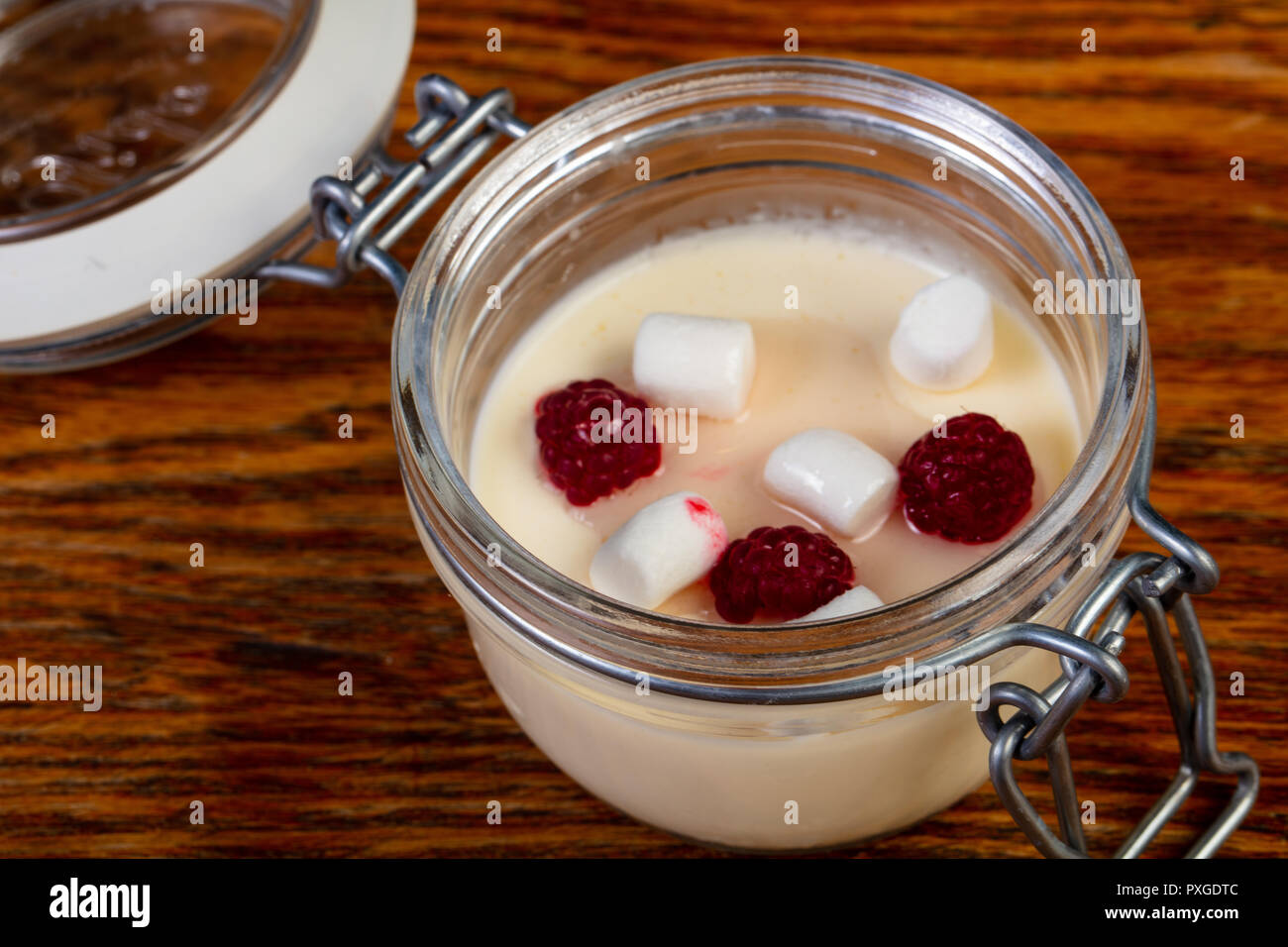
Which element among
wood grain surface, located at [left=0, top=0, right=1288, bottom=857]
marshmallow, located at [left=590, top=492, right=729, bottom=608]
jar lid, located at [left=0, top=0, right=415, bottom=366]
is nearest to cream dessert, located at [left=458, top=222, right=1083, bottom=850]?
marshmallow, located at [left=590, top=492, right=729, bottom=608]

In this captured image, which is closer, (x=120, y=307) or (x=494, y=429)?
(x=494, y=429)

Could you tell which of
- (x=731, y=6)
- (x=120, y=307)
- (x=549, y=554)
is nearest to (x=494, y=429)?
(x=549, y=554)

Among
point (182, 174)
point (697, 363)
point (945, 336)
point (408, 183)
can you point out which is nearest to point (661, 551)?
point (697, 363)

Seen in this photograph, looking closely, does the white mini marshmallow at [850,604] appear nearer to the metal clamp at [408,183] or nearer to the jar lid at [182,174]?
the metal clamp at [408,183]

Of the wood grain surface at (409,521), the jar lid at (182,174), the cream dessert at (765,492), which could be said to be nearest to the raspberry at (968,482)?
the cream dessert at (765,492)

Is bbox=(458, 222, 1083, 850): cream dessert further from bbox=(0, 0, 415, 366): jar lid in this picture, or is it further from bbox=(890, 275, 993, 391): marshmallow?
bbox=(0, 0, 415, 366): jar lid

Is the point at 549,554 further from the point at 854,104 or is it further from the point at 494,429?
the point at 854,104
